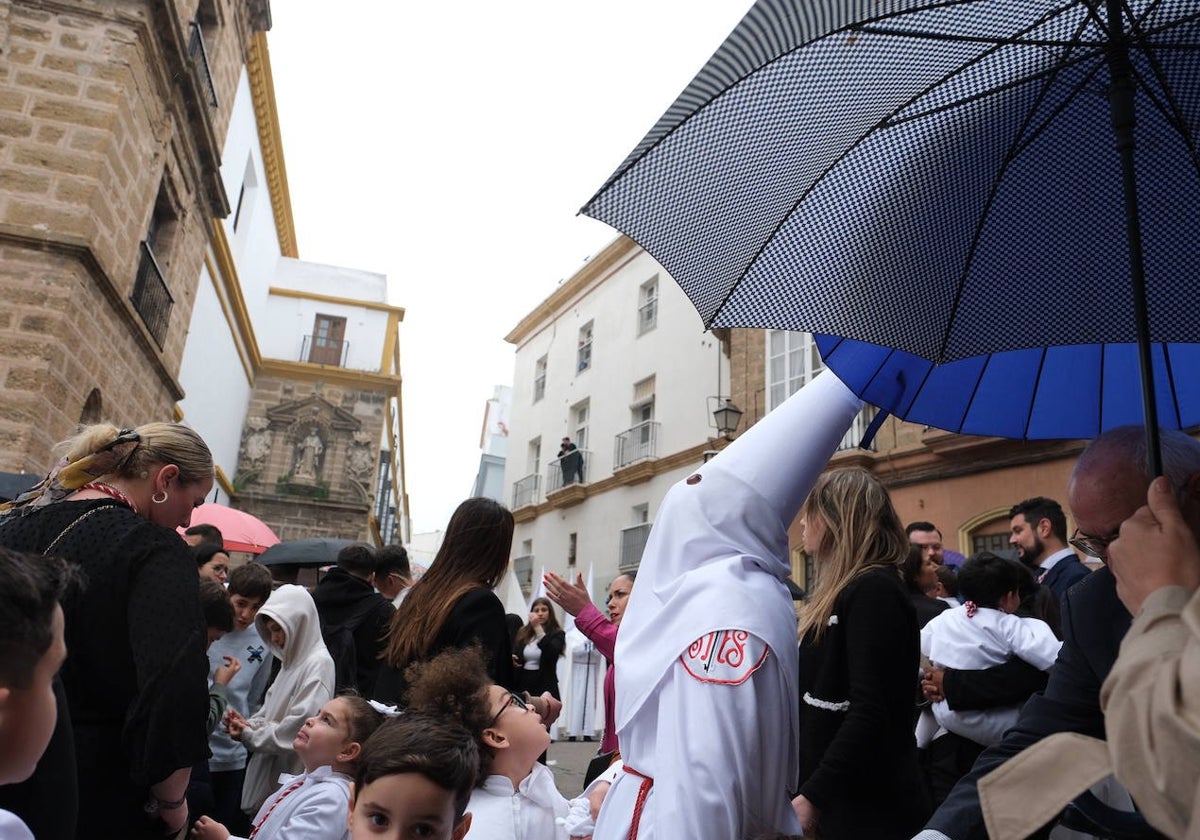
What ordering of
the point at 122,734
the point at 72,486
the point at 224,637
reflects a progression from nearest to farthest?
the point at 122,734
the point at 72,486
the point at 224,637

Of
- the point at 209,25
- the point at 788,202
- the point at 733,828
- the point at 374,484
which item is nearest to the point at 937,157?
the point at 788,202

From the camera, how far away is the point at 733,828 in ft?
6.10

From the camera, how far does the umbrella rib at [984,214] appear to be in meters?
2.33

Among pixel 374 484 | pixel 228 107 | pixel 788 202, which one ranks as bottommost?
pixel 788 202

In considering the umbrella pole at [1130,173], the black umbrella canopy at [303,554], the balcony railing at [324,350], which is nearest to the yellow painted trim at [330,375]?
the balcony railing at [324,350]

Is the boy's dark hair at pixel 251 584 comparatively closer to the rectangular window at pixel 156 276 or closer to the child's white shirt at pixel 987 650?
the child's white shirt at pixel 987 650

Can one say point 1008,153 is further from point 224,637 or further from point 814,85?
point 224,637

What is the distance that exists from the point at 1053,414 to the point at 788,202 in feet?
4.49

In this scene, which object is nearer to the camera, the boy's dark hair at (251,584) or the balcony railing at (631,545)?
the boy's dark hair at (251,584)

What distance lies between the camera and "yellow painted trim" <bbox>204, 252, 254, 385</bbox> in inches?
699

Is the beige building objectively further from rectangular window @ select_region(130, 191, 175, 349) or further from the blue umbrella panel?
rectangular window @ select_region(130, 191, 175, 349)

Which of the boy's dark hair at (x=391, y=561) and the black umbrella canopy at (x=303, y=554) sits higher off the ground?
the black umbrella canopy at (x=303, y=554)

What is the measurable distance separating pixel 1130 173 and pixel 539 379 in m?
27.5

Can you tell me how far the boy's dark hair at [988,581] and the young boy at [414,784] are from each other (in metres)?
2.28
